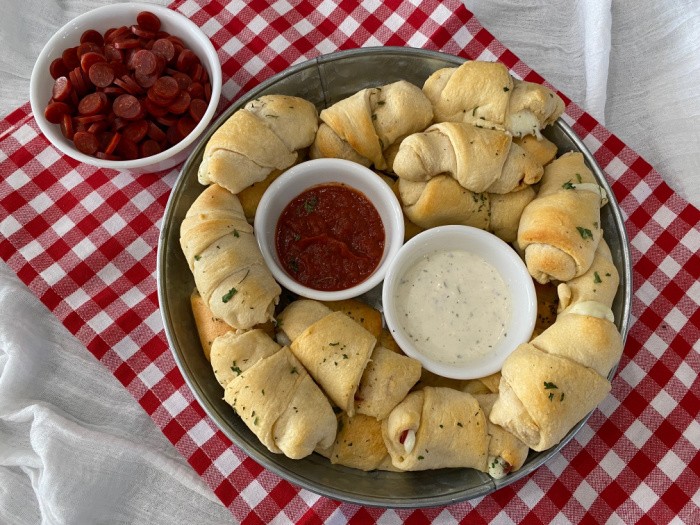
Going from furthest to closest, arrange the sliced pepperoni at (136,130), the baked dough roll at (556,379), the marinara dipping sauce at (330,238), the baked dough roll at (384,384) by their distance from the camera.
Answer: the sliced pepperoni at (136,130)
the marinara dipping sauce at (330,238)
the baked dough roll at (384,384)
the baked dough roll at (556,379)

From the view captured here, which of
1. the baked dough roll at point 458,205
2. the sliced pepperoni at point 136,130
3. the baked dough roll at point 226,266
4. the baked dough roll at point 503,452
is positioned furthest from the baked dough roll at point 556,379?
the sliced pepperoni at point 136,130

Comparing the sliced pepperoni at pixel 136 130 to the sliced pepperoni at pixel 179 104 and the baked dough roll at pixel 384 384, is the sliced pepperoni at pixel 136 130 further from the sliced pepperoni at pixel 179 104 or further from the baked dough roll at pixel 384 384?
the baked dough roll at pixel 384 384

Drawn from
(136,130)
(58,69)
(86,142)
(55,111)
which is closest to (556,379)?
(136,130)

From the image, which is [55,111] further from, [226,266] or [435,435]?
[435,435]

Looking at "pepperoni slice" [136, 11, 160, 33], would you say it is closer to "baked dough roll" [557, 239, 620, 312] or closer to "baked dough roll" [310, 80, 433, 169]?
"baked dough roll" [310, 80, 433, 169]

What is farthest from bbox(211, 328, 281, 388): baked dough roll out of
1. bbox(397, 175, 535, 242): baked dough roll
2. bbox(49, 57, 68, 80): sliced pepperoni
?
bbox(49, 57, 68, 80): sliced pepperoni
